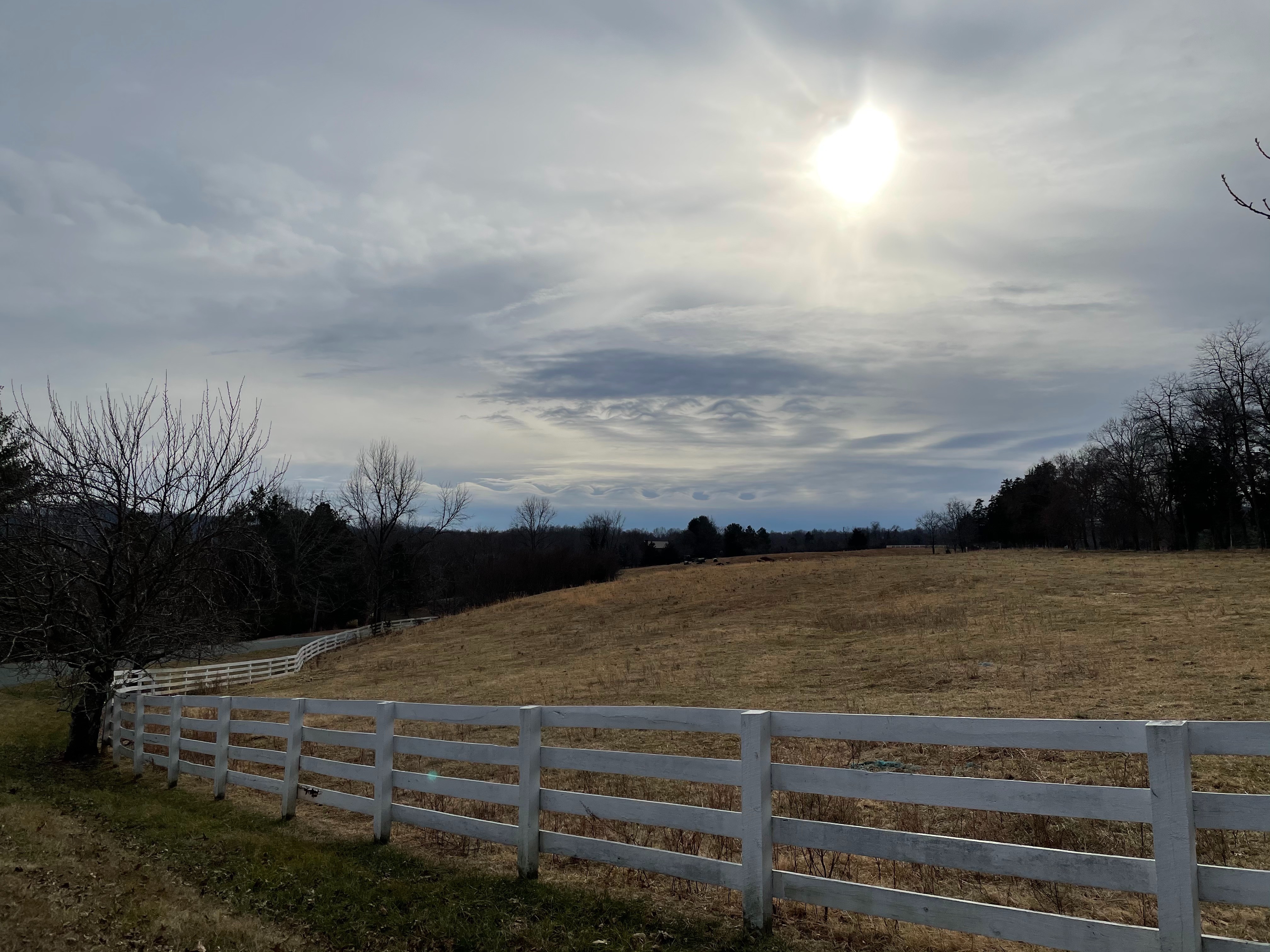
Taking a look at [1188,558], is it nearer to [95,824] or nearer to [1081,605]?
[1081,605]

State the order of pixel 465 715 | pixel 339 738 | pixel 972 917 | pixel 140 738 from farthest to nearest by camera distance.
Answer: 1. pixel 140 738
2. pixel 339 738
3. pixel 465 715
4. pixel 972 917

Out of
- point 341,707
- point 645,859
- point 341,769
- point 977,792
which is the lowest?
point 341,769

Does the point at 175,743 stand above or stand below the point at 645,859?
below

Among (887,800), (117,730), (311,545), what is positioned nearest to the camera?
(887,800)

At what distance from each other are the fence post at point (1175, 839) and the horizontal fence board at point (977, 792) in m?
0.09

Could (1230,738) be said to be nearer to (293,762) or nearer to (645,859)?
(645,859)

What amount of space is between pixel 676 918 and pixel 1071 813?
8.63ft

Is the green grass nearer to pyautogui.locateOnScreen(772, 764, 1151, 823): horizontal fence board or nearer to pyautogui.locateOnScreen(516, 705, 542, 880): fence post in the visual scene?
pyautogui.locateOnScreen(516, 705, 542, 880): fence post

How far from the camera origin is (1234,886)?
12.8ft

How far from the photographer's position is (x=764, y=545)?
13638 cm

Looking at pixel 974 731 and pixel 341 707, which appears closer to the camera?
pixel 974 731

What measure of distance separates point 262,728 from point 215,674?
24.7 meters

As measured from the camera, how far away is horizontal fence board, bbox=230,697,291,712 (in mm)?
9898

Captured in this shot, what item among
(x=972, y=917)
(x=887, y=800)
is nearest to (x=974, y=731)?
(x=887, y=800)
